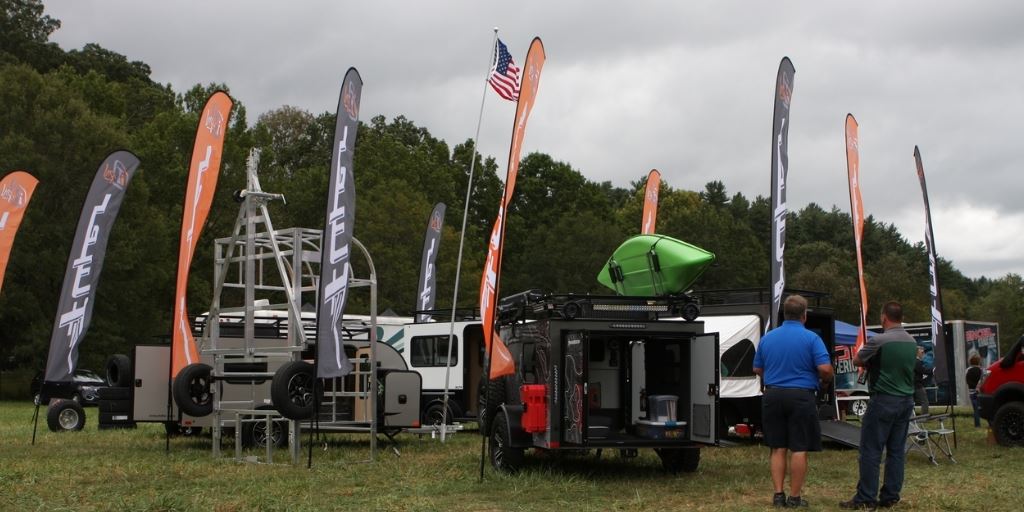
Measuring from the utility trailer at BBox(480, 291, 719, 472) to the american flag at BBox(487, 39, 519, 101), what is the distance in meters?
4.52

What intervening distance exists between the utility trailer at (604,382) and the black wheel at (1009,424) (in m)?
5.89

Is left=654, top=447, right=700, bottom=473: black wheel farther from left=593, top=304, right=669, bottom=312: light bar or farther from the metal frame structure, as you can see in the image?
the metal frame structure

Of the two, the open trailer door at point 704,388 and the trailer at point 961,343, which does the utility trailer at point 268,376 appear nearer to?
the open trailer door at point 704,388

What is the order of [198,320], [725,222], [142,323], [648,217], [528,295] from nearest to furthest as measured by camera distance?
[528,295], [198,320], [648,217], [142,323], [725,222]

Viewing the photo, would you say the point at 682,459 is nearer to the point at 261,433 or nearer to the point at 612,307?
the point at 612,307

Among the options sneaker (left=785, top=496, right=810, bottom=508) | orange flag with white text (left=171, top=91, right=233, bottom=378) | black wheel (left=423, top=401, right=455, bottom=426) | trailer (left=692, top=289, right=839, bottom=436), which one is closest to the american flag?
orange flag with white text (left=171, top=91, right=233, bottom=378)

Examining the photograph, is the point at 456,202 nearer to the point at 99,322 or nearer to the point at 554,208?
the point at 554,208

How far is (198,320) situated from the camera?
62.8 ft

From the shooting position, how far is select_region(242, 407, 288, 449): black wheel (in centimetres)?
1541

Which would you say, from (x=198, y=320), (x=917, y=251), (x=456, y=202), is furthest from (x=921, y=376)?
(x=917, y=251)

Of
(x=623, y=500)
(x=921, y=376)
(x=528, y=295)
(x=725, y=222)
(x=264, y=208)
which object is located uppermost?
(x=725, y=222)

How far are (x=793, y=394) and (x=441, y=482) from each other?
410 cm

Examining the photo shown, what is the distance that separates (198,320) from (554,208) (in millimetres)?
45288

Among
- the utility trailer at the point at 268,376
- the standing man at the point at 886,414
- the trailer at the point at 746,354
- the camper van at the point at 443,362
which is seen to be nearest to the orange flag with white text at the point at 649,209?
the camper van at the point at 443,362
